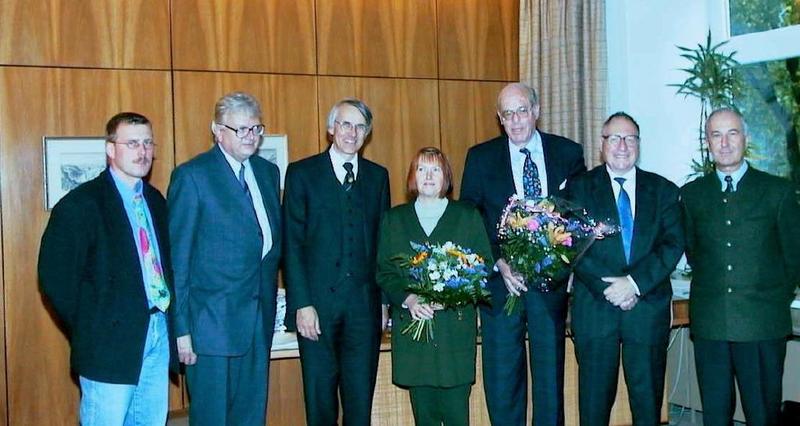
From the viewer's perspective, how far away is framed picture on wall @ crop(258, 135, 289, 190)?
656 cm

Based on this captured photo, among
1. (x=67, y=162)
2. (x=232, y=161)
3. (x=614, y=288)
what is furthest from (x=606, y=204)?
(x=67, y=162)

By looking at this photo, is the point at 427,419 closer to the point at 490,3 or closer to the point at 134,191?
the point at 134,191

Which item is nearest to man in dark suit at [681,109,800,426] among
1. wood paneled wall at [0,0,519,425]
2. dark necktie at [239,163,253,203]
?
dark necktie at [239,163,253,203]

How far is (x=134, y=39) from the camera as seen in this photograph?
6.15 metres

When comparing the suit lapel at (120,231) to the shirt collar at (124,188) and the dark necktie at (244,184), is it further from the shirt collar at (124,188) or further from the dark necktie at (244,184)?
the dark necktie at (244,184)

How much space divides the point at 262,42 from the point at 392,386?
291cm

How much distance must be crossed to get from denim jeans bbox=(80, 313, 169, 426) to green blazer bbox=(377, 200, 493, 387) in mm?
1043

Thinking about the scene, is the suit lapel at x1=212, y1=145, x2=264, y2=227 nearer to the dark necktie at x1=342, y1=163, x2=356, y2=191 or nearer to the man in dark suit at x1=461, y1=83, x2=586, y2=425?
the dark necktie at x1=342, y1=163, x2=356, y2=191

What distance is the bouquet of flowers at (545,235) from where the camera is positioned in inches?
159

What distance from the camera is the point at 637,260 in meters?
4.32

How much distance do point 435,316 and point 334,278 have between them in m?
0.50

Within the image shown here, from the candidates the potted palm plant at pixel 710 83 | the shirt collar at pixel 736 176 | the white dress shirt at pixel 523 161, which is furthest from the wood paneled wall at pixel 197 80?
the shirt collar at pixel 736 176

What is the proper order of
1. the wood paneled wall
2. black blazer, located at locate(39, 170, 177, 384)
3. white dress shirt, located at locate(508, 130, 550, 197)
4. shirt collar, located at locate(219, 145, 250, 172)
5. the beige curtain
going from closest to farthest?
black blazer, located at locate(39, 170, 177, 384)
shirt collar, located at locate(219, 145, 250, 172)
white dress shirt, located at locate(508, 130, 550, 197)
the wood paneled wall
the beige curtain

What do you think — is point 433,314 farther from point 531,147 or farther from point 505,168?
point 531,147
